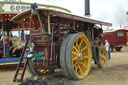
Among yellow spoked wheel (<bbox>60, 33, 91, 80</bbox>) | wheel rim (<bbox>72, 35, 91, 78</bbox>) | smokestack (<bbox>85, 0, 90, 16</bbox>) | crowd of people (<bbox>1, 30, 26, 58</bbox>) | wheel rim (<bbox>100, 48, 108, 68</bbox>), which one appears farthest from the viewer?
smokestack (<bbox>85, 0, 90, 16</bbox>)

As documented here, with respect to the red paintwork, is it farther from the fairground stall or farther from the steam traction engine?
the steam traction engine

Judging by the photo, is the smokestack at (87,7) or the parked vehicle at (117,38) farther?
the parked vehicle at (117,38)

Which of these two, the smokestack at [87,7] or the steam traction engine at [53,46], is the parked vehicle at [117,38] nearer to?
the smokestack at [87,7]

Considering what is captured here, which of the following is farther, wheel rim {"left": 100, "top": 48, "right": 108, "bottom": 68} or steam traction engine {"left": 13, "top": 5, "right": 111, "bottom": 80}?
wheel rim {"left": 100, "top": 48, "right": 108, "bottom": 68}

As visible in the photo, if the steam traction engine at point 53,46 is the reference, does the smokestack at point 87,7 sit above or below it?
above

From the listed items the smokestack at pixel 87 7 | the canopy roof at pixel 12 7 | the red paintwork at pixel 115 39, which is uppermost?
the smokestack at pixel 87 7

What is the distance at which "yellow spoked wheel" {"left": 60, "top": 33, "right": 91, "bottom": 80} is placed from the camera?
164 inches

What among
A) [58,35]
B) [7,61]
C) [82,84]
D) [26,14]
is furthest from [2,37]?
[82,84]

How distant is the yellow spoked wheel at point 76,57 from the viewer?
13.6 ft

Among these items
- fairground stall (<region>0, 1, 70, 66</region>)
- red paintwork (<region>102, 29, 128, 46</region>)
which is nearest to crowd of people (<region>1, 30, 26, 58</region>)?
fairground stall (<region>0, 1, 70, 66</region>)

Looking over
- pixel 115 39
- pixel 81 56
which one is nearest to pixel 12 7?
pixel 81 56

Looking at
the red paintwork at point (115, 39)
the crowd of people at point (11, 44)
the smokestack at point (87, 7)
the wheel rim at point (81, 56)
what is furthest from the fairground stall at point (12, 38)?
the red paintwork at point (115, 39)

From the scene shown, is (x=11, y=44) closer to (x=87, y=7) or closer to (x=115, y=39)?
(x=87, y=7)

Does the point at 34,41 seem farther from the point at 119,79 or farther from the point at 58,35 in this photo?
the point at 119,79
